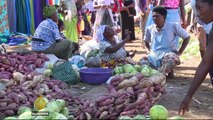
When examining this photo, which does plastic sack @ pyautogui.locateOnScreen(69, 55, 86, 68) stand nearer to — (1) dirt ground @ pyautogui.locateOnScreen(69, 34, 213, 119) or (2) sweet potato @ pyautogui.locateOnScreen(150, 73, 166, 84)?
(1) dirt ground @ pyautogui.locateOnScreen(69, 34, 213, 119)

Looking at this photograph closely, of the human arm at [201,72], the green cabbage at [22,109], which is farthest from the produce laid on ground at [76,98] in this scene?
the human arm at [201,72]

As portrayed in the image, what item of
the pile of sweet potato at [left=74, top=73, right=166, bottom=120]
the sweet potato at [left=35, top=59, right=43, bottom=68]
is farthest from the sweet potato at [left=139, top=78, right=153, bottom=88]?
the sweet potato at [left=35, top=59, right=43, bottom=68]

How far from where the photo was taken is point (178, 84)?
20.0 feet

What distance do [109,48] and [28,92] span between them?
2.08 meters

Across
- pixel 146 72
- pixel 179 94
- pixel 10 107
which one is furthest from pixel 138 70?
pixel 10 107

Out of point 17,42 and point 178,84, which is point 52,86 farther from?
point 17,42

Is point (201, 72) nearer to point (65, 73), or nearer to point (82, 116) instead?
point (82, 116)

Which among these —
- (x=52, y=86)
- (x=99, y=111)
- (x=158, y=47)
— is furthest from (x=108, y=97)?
(x=158, y=47)

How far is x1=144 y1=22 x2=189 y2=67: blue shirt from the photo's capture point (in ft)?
20.9

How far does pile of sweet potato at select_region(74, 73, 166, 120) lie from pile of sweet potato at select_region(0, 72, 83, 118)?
48 cm

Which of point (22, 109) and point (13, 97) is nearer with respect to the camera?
point (22, 109)

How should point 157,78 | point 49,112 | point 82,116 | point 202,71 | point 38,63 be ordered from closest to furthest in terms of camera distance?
point 202,71, point 49,112, point 82,116, point 157,78, point 38,63

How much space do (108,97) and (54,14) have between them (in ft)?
11.0

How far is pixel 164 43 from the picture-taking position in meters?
6.41
